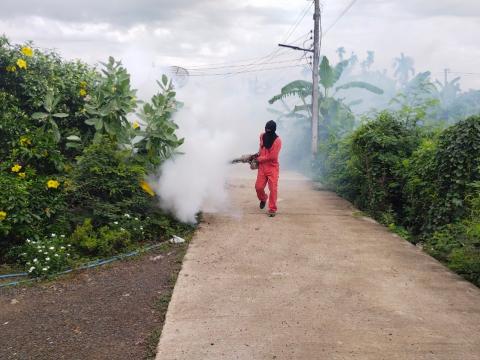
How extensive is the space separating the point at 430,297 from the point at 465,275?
1.03 m

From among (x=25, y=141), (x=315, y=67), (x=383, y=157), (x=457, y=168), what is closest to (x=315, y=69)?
(x=315, y=67)

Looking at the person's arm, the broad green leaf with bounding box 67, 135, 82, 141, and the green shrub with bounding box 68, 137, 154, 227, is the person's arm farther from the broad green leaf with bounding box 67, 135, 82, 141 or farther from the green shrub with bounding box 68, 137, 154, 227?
the broad green leaf with bounding box 67, 135, 82, 141

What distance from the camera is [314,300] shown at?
190 inches

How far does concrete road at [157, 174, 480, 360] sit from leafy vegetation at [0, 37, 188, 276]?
3.99 ft

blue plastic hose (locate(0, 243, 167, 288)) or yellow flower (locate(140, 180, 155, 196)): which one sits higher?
yellow flower (locate(140, 180, 155, 196))

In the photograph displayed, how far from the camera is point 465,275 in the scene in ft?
18.8

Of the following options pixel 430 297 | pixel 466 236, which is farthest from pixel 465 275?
pixel 430 297

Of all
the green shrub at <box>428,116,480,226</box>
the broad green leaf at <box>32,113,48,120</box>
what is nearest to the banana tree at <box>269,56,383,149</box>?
the green shrub at <box>428,116,480,226</box>

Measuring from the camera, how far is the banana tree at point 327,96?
17.8 metres

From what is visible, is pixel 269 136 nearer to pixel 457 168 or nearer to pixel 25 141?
pixel 457 168

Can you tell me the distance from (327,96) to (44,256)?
49.0 ft

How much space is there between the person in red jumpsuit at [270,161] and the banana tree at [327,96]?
9865 millimetres

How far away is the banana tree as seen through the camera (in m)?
17.8

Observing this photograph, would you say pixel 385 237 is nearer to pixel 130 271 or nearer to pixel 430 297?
pixel 430 297
